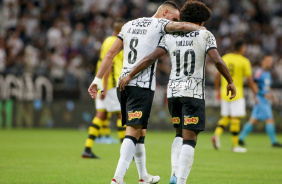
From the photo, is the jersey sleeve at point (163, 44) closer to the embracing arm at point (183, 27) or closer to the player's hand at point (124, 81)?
the embracing arm at point (183, 27)

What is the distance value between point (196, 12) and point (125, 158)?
1983 mm

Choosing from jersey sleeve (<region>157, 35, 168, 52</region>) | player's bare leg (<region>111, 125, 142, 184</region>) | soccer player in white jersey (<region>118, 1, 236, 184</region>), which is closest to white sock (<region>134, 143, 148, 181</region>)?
player's bare leg (<region>111, 125, 142, 184</region>)

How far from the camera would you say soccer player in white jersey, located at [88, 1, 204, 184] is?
6.70 metres

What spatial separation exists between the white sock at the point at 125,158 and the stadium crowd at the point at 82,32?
13859mm

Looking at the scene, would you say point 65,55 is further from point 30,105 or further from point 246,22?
point 246,22

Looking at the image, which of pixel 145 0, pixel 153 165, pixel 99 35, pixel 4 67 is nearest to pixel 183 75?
pixel 153 165

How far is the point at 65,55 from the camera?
22594 millimetres

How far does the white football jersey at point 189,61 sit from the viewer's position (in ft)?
21.8

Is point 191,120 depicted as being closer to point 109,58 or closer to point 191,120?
point 191,120

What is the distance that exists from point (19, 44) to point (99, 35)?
11.1 feet

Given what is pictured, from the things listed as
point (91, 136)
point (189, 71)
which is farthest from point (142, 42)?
point (91, 136)

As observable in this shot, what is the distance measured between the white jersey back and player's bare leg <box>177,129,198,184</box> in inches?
30.2

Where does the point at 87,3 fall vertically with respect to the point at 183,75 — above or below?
above

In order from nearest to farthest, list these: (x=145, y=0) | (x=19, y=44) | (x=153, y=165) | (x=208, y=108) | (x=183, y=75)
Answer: (x=183, y=75)
(x=153, y=165)
(x=208, y=108)
(x=19, y=44)
(x=145, y=0)
